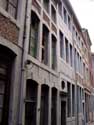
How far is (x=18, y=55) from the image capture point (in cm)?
819

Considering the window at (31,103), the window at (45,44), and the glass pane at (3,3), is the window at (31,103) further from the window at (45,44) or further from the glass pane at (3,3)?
the glass pane at (3,3)

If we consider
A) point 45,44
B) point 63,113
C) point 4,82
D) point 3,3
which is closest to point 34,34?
point 45,44

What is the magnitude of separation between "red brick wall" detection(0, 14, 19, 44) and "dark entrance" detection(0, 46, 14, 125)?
46 centimetres

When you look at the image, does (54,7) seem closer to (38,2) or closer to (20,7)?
(38,2)

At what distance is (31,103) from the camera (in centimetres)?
975

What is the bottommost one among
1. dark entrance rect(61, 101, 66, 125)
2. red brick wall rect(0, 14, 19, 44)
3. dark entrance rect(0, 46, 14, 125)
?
dark entrance rect(61, 101, 66, 125)

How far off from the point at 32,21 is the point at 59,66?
430 cm

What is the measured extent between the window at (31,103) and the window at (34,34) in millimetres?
1452

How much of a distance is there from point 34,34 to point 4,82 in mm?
3799

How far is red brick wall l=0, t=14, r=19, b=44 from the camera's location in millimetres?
7383

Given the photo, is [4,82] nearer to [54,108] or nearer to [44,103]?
[44,103]

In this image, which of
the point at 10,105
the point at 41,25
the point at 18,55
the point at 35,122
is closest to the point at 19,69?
the point at 18,55

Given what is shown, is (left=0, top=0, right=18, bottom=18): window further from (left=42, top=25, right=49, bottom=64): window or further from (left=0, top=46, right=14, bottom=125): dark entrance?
(left=42, top=25, right=49, bottom=64): window

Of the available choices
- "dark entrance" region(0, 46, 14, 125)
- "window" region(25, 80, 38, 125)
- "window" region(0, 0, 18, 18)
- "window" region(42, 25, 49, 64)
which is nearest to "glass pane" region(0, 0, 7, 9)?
"window" region(0, 0, 18, 18)
